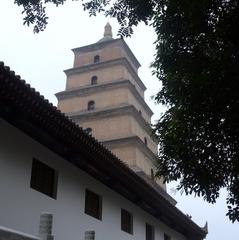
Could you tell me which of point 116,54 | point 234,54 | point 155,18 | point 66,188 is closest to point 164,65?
point 155,18

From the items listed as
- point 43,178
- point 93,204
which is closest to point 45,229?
point 43,178

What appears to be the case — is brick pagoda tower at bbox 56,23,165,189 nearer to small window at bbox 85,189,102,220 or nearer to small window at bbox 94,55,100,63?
small window at bbox 94,55,100,63

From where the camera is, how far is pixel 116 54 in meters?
28.7

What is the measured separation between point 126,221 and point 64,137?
5.13 metres

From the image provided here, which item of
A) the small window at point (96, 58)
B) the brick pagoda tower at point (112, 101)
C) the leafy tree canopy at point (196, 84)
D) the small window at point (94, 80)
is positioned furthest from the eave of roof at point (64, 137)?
the small window at point (96, 58)

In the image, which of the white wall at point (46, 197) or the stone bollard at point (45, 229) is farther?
the white wall at point (46, 197)

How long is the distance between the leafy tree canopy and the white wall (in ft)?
11.4

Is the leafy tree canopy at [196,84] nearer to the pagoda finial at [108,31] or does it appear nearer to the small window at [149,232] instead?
the small window at [149,232]

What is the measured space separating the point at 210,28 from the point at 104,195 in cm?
751

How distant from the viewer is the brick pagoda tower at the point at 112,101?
996 inches

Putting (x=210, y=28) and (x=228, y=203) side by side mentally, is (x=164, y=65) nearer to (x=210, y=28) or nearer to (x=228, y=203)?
(x=210, y=28)

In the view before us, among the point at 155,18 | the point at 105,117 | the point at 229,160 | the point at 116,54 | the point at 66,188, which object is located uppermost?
the point at 116,54

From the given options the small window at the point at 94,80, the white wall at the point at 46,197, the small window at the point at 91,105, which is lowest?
the white wall at the point at 46,197

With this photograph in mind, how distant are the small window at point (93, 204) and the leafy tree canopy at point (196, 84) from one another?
5.40 m
